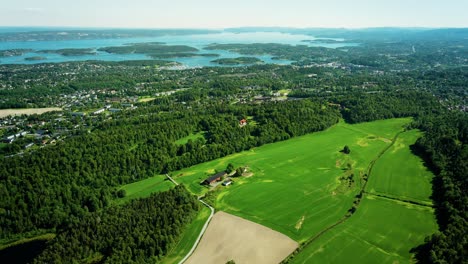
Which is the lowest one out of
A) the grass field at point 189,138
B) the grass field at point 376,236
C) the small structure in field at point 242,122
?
the grass field at point 376,236

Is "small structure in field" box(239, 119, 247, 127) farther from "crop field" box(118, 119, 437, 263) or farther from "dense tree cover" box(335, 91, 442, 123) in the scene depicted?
"dense tree cover" box(335, 91, 442, 123)

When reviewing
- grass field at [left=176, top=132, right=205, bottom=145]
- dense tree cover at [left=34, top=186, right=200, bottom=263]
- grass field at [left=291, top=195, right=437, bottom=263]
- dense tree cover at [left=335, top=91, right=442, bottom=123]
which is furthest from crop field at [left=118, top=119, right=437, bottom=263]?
dense tree cover at [left=335, top=91, right=442, bottom=123]

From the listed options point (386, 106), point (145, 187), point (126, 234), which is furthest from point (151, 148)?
point (386, 106)

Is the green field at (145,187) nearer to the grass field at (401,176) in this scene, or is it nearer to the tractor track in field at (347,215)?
the tractor track in field at (347,215)

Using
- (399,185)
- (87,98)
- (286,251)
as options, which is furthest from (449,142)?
(87,98)

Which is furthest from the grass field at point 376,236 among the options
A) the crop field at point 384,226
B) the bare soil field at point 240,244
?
the bare soil field at point 240,244

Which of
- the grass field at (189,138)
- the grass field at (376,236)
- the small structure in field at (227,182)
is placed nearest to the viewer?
the grass field at (376,236)

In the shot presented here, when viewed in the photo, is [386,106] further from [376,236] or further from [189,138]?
[376,236]
